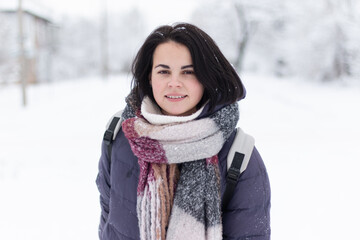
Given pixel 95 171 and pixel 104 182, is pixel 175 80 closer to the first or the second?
pixel 104 182

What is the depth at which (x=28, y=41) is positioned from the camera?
2756 centimetres

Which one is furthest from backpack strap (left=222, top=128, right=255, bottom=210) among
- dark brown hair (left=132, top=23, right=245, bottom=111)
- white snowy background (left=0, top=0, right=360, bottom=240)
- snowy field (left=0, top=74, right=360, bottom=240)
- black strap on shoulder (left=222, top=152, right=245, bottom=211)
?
snowy field (left=0, top=74, right=360, bottom=240)

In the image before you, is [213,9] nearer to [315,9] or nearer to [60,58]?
[315,9]

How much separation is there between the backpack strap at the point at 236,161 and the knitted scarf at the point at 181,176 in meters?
0.05

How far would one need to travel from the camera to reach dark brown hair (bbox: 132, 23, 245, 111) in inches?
50.6

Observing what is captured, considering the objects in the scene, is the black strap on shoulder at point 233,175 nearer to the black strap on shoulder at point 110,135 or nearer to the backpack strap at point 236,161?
the backpack strap at point 236,161

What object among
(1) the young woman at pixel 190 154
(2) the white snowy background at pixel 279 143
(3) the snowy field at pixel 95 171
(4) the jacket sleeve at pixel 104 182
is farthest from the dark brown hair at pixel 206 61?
(3) the snowy field at pixel 95 171

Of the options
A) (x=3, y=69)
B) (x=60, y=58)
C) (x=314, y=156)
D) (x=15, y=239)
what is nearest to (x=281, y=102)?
(x=314, y=156)

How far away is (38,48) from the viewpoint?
30.1m

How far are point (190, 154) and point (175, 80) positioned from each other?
1.09 feet

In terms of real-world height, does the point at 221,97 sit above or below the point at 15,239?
above

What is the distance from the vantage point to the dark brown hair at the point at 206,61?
129 cm

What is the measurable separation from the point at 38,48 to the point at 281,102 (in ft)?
85.4

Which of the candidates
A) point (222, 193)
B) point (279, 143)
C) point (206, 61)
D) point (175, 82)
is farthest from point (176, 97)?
point (279, 143)
